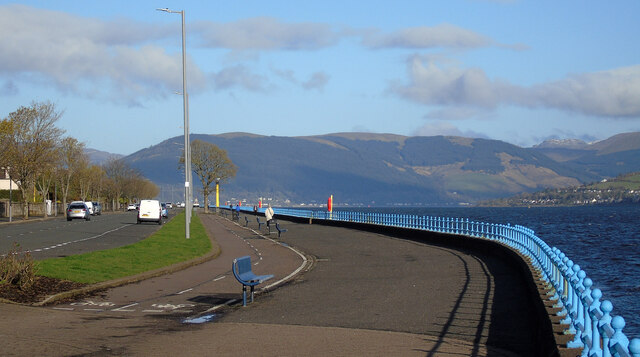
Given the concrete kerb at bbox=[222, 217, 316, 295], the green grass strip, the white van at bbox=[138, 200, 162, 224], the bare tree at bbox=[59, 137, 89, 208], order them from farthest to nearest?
the bare tree at bbox=[59, 137, 89, 208]
the white van at bbox=[138, 200, 162, 224]
the green grass strip
the concrete kerb at bbox=[222, 217, 316, 295]

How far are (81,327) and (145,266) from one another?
1072cm

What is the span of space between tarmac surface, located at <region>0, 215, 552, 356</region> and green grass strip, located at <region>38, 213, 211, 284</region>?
41.3 inches

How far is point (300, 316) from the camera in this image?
14602mm

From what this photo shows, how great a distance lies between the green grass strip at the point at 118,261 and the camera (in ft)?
66.5

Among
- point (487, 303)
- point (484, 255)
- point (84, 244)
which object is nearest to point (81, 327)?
point (487, 303)

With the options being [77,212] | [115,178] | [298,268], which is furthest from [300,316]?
[115,178]

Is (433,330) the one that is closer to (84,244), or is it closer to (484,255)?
Answer: (484,255)

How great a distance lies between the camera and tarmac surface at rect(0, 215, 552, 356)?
11.2 m

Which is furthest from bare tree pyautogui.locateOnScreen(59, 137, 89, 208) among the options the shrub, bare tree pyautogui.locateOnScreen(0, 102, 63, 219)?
the shrub

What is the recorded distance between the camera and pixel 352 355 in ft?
34.8

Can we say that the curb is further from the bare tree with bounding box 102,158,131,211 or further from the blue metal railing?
the bare tree with bounding box 102,158,131,211

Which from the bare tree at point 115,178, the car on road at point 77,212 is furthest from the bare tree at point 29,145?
the bare tree at point 115,178

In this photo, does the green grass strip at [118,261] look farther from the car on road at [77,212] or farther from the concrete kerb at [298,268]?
the car on road at [77,212]

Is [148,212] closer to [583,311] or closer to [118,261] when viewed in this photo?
[118,261]
